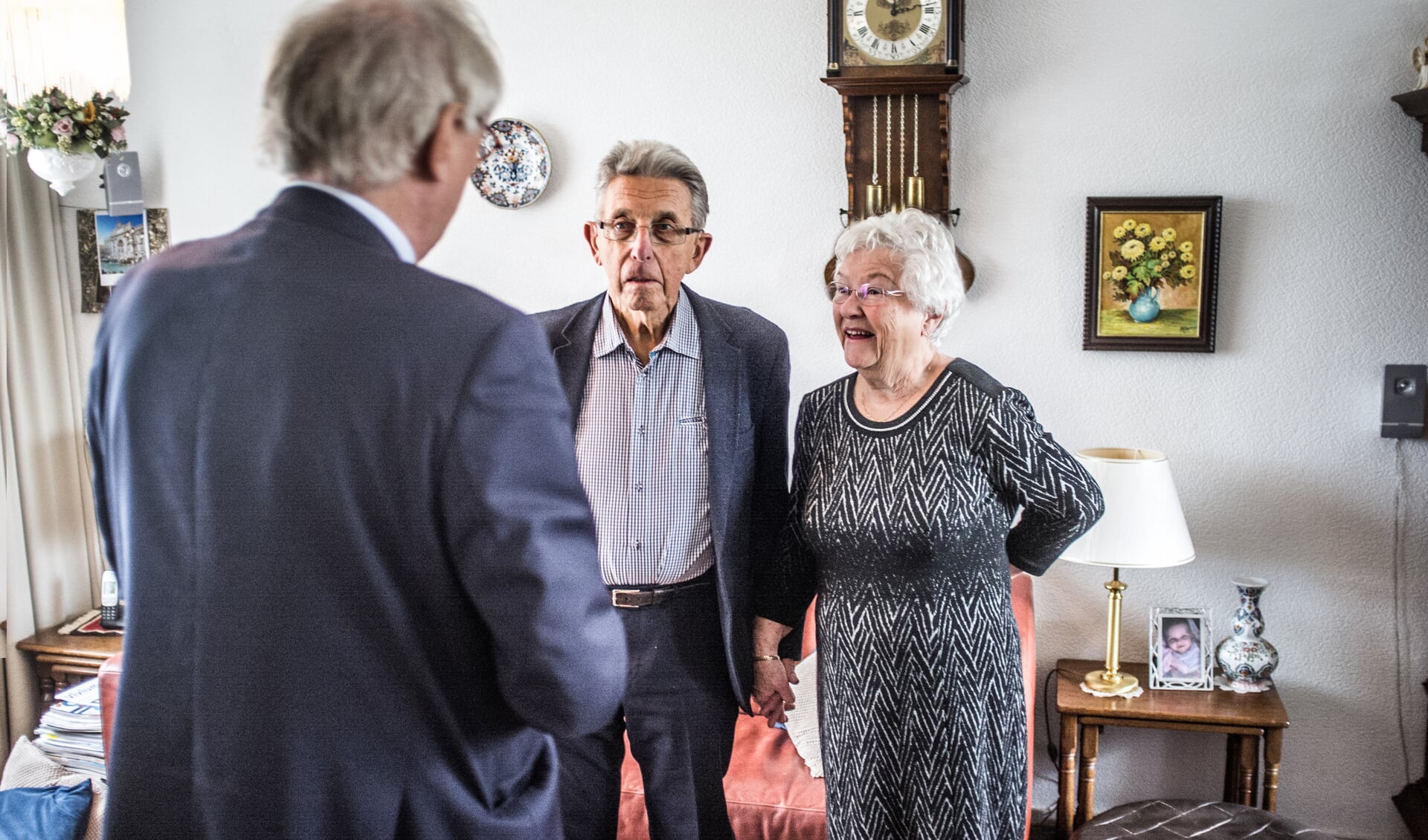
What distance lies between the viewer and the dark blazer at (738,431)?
5.42 feet

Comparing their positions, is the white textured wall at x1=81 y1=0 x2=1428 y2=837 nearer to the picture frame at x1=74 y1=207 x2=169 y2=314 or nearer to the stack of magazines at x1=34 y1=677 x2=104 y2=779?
the picture frame at x1=74 y1=207 x2=169 y2=314

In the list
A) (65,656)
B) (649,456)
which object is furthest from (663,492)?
(65,656)

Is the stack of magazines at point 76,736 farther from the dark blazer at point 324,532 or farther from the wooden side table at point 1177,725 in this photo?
the wooden side table at point 1177,725

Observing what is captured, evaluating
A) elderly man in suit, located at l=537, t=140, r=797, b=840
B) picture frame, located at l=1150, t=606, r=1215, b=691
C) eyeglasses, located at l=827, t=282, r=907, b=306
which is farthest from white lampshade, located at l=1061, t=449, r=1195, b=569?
elderly man in suit, located at l=537, t=140, r=797, b=840

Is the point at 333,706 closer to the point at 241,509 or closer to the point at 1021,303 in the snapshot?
the point at 241,509

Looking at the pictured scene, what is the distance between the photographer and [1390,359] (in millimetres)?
2447

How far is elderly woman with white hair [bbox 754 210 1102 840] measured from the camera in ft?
5.35

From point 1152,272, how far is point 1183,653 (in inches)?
37.4

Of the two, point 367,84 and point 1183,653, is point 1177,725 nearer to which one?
point 1183,653

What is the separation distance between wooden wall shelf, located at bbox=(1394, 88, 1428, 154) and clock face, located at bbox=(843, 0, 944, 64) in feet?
3.38

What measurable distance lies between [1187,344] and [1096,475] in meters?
0.47

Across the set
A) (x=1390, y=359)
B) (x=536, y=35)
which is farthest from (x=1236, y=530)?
(x=536, y=35)

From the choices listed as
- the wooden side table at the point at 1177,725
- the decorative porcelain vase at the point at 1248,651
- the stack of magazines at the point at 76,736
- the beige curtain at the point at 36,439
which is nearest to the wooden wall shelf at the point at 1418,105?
the decorative porcelain vase at the point at 1248,651

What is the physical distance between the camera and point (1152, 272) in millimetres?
Answer: 2525
